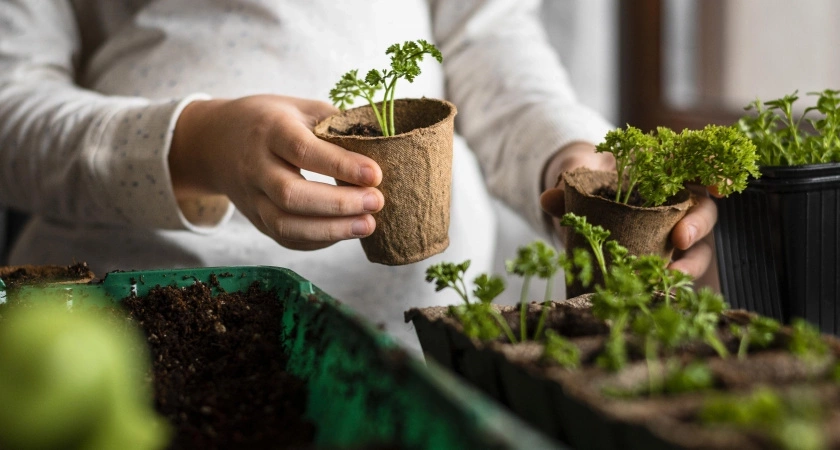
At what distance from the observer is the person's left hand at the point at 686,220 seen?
84cm

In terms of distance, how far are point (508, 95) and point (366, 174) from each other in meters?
0.72

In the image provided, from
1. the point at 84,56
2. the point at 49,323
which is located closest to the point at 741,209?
the point at 49,323

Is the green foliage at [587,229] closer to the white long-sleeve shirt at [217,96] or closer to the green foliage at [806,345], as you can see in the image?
the green foliage at [806,345]

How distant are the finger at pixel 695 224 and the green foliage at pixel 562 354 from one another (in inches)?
16.7

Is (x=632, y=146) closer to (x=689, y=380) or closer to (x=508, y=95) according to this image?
(x=689, y=380)

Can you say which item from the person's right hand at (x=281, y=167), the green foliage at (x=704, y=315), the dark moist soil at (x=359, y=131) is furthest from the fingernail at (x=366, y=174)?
the green foliage at (x=704, y=315)

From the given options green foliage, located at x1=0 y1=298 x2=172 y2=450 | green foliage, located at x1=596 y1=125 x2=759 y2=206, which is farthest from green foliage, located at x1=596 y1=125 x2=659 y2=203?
green foliage, located at x1=0 y1=298 x2=172 y2=450

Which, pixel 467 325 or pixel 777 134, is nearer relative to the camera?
pixel 467 325

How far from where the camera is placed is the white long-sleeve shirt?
3.93 ft

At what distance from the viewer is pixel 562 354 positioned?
46cm

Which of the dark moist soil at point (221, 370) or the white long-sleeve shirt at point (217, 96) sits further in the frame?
the white long-sleeve shirt at point (217, 96)

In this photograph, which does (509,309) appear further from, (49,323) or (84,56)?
(84,56)

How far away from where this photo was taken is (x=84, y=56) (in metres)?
1.56

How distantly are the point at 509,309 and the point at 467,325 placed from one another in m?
0.09
